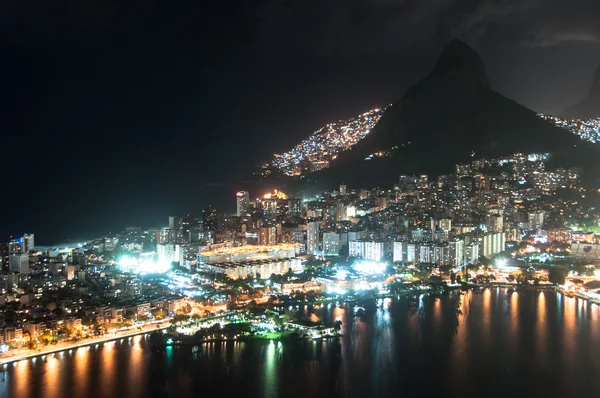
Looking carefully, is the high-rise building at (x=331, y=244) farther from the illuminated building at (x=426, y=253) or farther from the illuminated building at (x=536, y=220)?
the illuminated building at (x=536, y=220)

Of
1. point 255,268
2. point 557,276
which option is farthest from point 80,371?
point 557,276

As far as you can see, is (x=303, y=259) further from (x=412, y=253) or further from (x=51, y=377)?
(x=51, y=377)

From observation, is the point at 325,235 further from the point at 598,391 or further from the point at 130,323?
the point at 598,391

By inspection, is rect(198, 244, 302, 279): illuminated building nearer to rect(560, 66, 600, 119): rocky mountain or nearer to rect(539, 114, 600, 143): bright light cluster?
rect(539, 114, 600, 143): bright light cluster

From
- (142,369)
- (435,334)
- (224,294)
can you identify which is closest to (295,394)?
(142,369)

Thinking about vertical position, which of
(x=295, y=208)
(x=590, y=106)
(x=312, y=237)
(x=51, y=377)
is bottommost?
(x=51, y=377)

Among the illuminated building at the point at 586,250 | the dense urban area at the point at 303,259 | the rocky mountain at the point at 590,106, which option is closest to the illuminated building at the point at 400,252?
the dense urban area at the point at 303,259
